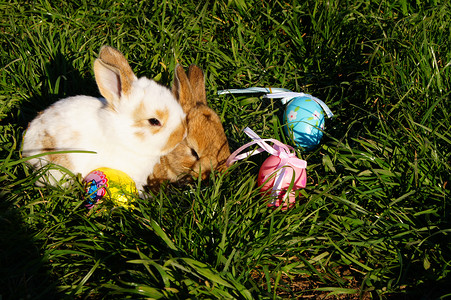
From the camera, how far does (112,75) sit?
3104mm

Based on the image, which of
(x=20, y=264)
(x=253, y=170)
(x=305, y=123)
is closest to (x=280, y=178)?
(x=253, y=170)

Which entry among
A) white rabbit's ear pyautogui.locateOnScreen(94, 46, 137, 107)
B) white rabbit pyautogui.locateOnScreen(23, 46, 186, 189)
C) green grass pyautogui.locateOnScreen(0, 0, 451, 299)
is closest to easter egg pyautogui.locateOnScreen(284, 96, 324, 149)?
green grass pyautogui.locateOnScreen(0, 0, 451, 299)

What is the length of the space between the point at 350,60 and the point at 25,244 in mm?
3061

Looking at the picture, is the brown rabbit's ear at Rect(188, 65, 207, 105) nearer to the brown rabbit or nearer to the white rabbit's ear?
the brown rabbit

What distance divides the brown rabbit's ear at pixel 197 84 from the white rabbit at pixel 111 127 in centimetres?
35

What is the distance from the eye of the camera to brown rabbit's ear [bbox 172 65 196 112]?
3279 millimetres

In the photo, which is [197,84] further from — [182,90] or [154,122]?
[154,122]

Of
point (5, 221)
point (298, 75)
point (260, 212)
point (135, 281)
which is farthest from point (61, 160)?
point (298, 75)

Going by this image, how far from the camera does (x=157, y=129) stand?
10.3 ft

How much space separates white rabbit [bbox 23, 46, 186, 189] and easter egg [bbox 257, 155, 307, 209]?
69 cm

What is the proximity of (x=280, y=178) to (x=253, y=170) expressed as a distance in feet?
1.53

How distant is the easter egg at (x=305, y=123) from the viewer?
11.2 ft

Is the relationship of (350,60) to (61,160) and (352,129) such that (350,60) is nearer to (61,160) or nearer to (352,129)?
(352,129)

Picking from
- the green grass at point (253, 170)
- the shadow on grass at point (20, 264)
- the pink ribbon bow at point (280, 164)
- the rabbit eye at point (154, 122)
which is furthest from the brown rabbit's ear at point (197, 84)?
the shadow on grass at point (20, 264)
